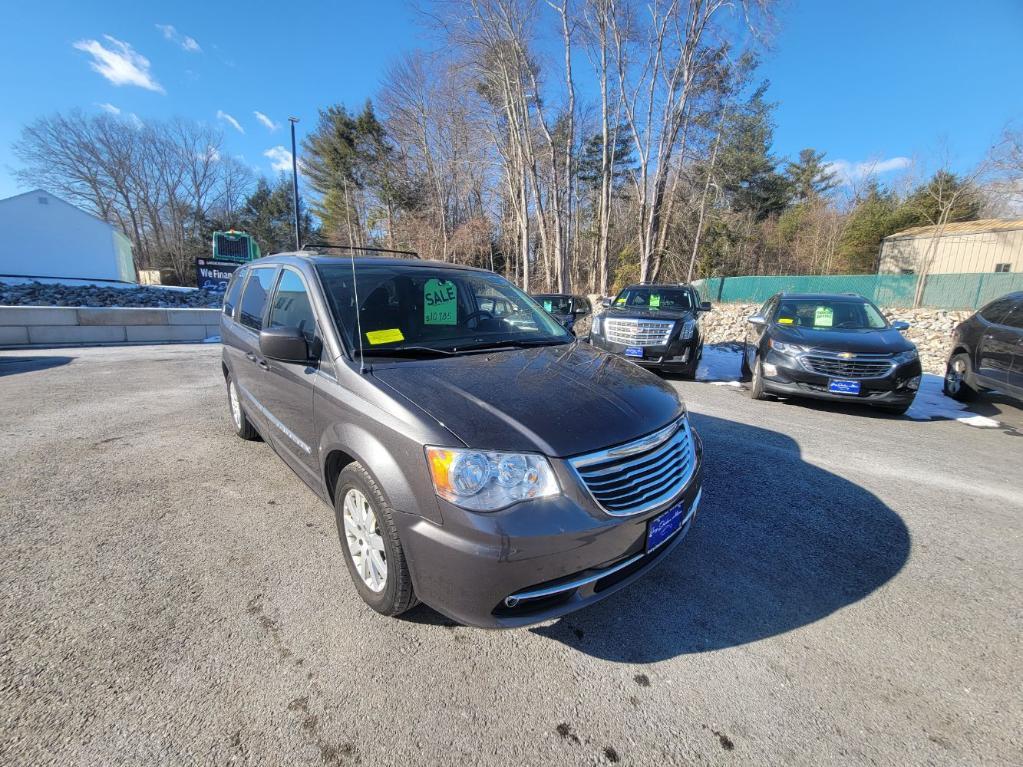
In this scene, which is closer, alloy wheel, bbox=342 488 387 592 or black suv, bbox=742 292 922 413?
alloy wheel, bbox=342 488 387 592

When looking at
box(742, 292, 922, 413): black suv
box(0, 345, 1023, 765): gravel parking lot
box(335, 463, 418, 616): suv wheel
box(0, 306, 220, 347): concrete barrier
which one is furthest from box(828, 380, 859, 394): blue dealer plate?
box(0, 306, 220, 347): concrete barrier

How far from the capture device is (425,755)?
1.51 metres

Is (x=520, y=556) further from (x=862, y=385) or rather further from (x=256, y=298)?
(x=862, y=385)

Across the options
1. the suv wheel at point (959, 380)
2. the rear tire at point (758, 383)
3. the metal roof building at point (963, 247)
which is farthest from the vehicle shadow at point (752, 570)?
the metal roof building at point (963, 247)

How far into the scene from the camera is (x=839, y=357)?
5309 mm

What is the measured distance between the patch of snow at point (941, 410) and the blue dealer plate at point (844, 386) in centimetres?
108

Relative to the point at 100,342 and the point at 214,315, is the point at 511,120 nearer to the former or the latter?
the point at 214,315

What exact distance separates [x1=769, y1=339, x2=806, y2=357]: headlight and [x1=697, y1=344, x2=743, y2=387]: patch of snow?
1.43 metres

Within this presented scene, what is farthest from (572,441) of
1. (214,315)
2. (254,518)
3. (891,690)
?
(214,315)

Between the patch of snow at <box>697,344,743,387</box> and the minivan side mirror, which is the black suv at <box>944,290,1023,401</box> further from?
the minivan side mirror

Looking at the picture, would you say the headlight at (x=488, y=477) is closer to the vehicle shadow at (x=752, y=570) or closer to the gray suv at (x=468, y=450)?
the gray suv at (x=468, y=450)

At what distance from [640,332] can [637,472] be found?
5985 millimetres

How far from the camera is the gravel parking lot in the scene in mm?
1561

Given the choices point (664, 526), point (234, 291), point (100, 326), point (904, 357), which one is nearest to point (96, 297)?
point (100, 326)
